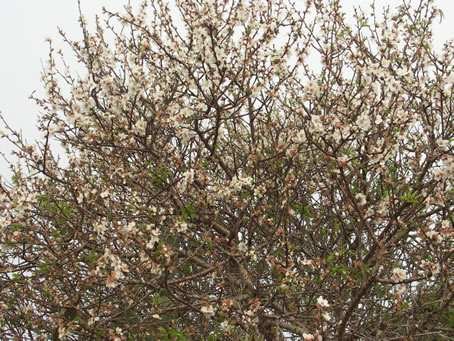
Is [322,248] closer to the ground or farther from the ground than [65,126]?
closer to the ground

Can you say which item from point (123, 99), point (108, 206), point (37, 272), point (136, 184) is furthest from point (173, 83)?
point (37, 272)

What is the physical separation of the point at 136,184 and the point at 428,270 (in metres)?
3.10

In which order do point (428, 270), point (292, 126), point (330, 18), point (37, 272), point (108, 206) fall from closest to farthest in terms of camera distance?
1. point (428, 270)
2. point (37, 272)
3. point (108, 206)
4. point (330, 18)
5. point (292, 126)

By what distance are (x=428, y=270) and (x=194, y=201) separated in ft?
8.01

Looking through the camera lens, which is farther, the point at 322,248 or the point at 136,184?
the point at 322,248

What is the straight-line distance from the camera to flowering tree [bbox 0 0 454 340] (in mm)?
3980

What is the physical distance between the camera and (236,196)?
193 inches

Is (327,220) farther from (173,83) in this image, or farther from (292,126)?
(173,83)

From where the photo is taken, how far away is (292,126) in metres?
5.81

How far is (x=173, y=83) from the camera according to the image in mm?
5520

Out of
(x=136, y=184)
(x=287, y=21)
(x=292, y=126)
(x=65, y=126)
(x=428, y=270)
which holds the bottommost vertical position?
(x=428, y=270)

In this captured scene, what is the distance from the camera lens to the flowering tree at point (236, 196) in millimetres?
3980

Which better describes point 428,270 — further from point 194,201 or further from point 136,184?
point 136,184

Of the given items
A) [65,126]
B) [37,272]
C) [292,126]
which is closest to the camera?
[37,272]
